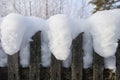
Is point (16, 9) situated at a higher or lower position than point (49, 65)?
higher

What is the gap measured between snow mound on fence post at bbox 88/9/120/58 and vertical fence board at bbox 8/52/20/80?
866mm

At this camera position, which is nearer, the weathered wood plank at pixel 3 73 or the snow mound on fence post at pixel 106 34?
the snow mound on fence post at pixel 106 34

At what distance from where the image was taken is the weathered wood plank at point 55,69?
370 centimetres

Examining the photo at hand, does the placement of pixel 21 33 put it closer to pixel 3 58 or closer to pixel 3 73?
pixel 3 58

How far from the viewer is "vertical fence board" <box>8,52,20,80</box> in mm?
3721

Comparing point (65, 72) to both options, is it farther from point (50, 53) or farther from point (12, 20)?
point (12, 20)

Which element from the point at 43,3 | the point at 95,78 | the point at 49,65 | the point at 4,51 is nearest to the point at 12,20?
the point at 4,51

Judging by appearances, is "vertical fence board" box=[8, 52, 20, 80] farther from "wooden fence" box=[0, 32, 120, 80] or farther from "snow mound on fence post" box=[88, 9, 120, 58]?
"snow mound on fence post" box=[88, 9, 120, 58]

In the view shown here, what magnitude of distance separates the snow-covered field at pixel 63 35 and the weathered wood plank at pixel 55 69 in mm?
60

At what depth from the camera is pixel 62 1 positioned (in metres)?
7.05

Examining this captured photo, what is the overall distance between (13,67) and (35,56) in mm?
276

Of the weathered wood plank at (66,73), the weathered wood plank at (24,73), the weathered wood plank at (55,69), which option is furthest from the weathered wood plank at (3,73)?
the weathered wood plank at (66,73)

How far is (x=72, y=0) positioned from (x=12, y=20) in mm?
3781

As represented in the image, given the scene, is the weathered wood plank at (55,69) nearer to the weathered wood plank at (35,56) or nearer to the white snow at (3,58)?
the weathered wood plank at (35,56)
